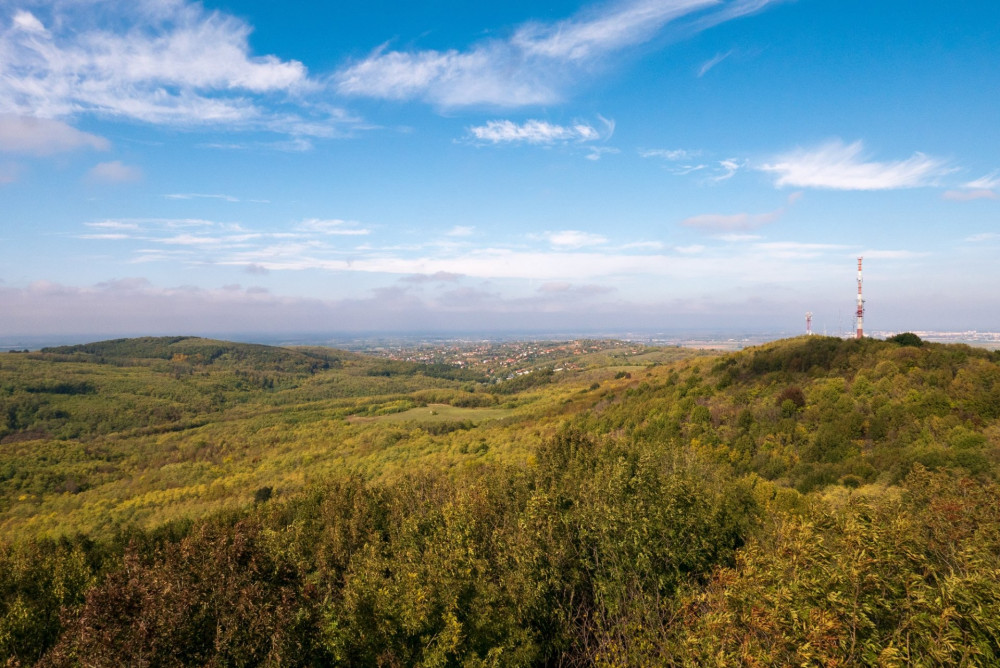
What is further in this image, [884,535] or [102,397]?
[102,397]

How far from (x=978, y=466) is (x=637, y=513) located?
26.9 m

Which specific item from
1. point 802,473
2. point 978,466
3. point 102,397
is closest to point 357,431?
point 802,473

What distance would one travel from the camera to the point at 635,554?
2291 cm

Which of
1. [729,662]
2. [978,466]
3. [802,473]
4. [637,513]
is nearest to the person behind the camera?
[729,662]

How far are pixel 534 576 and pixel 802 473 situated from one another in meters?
33.3

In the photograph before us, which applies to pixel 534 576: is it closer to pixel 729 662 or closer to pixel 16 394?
pixel 729 662

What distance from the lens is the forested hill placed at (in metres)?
12.7

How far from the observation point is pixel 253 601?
16.0m

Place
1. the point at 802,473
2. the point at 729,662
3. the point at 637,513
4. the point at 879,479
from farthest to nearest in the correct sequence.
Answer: the point at 802,473
the point at 879,479
the point at 637,513
the point at 729,662

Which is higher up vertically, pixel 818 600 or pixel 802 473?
pixel 818 600

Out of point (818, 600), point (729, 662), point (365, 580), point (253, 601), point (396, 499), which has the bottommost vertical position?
point (396, 499)

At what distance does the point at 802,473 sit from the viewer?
41.8 metres

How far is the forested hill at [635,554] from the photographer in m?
12.7

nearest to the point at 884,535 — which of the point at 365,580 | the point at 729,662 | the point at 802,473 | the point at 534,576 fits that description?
the point at 729,662
